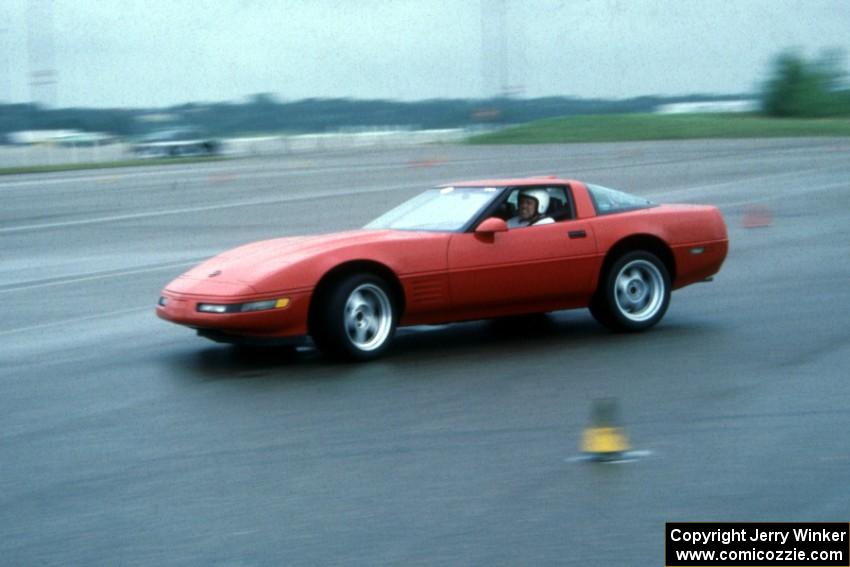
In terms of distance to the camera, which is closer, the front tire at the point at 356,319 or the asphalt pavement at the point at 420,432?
the asphalt pavement at the point at 420,432

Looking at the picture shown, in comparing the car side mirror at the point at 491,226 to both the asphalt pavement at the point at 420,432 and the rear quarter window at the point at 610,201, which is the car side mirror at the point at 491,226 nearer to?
the asphalt pavement at the point at 420,432

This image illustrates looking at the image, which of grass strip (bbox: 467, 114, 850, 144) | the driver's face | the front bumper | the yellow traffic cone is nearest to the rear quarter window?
the driver's face

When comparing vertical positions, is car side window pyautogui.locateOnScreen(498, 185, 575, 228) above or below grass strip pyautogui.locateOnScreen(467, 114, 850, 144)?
below

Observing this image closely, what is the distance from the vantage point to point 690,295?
36.2ft

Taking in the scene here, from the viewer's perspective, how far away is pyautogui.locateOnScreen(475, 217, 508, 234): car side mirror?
27.1ft

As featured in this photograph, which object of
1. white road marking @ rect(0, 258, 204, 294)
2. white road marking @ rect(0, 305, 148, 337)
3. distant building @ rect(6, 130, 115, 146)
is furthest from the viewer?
distant building @ rect(6, 130, 115, 146)

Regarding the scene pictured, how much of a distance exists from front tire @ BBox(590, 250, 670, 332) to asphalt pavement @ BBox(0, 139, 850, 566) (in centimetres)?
22

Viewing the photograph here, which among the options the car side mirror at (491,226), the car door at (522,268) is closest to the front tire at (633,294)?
the car door at (522,268)

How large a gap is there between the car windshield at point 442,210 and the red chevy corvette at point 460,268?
0.01 meters

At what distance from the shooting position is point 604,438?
5605 millimetres

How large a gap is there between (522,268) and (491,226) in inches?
16.7

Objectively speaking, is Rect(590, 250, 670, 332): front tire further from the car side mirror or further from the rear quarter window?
the car side mirror

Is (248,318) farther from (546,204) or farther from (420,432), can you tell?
(546,204)

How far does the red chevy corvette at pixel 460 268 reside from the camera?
7770mm
